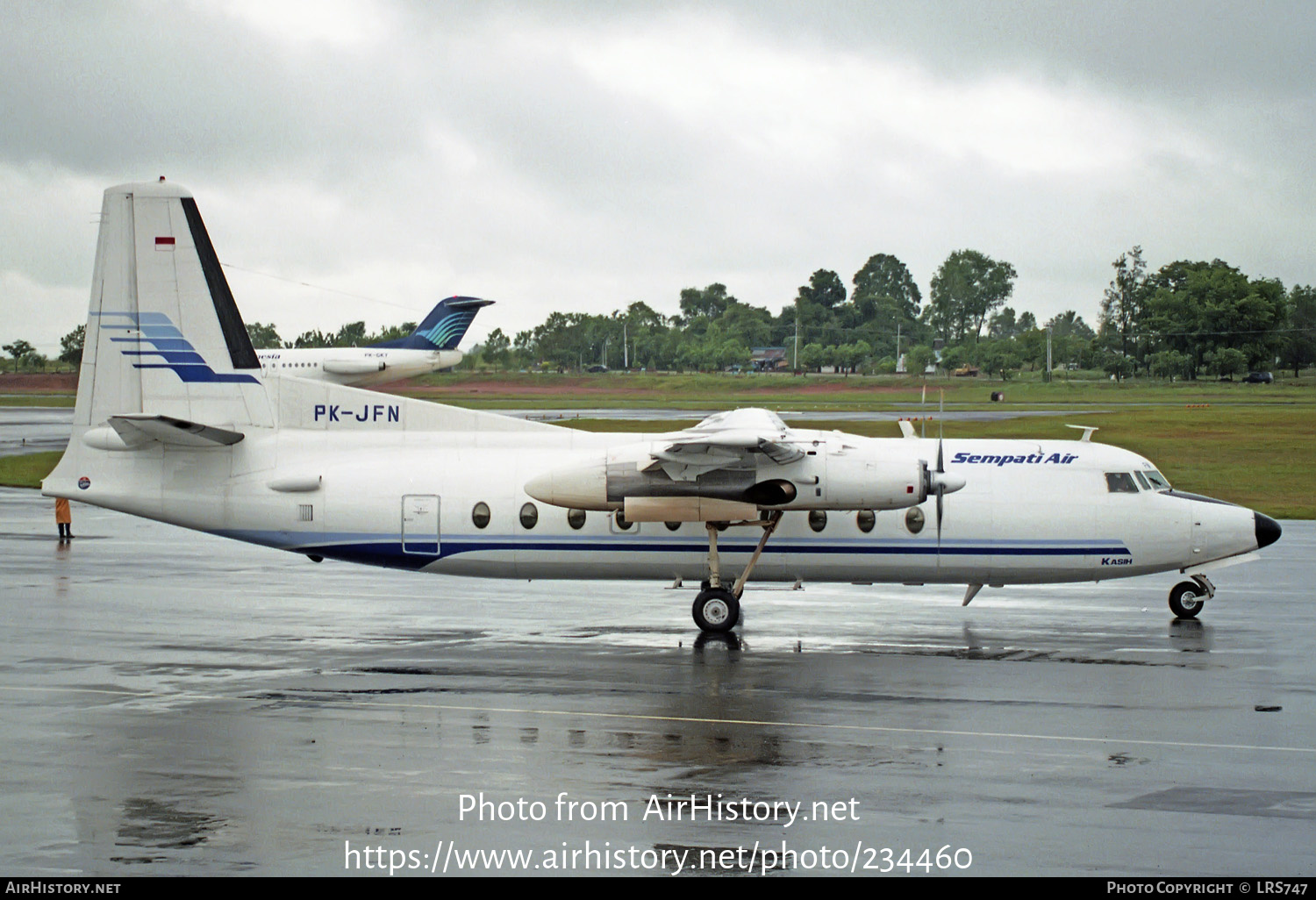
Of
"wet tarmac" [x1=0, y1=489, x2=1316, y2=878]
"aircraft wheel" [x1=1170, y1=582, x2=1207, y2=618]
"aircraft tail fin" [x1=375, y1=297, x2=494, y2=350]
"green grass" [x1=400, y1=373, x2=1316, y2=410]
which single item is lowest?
"wet tarmac" [x1=0, y1=489, x2=1316, y2=878]

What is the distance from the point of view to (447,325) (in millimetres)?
60281

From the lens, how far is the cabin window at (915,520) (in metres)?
19.9

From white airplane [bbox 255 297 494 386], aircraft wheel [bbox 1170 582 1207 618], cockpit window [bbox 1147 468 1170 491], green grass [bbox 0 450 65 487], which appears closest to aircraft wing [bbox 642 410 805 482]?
cockpit window [bbox 1147 468 1170 491]

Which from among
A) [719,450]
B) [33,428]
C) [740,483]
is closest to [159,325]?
[719,450]

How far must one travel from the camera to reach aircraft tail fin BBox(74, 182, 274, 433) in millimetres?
20391

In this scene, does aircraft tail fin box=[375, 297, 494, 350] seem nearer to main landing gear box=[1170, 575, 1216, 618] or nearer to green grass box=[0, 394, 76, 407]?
main landing gear box=[1170, 575, 1216, 618]

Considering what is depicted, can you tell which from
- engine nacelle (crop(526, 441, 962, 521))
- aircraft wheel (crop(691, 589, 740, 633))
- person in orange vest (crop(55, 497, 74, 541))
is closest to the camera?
engine nacelle (crop(526, 441, 962, 521))

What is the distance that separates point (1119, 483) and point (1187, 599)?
228 centimetres

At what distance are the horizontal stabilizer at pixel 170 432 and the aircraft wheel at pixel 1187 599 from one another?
15.3 meters

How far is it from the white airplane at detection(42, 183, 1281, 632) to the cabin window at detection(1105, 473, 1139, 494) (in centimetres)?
3

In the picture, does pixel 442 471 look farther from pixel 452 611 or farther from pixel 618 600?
pixel 618 600

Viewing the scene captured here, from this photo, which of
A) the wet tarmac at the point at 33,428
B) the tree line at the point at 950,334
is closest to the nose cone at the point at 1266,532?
the wet tarmac at the point at 33,428

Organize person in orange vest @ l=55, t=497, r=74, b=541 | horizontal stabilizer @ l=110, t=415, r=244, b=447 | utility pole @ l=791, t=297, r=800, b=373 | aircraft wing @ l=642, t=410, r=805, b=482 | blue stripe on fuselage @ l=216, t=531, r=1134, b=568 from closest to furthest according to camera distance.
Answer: aircraft wing @ l=642, t=410, r=805, b=482 < horizontal stabilizer @ l=110, t=415, r=244, b=447 < blue stripe on fuselage @ l=216, t=531, r=1134, b=568 < person in orange vest @ l=55, t=497, r=74, b=541 < utility pole @ l=791, t=297, r=800, b=373

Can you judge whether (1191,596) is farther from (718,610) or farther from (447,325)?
(447,325)
